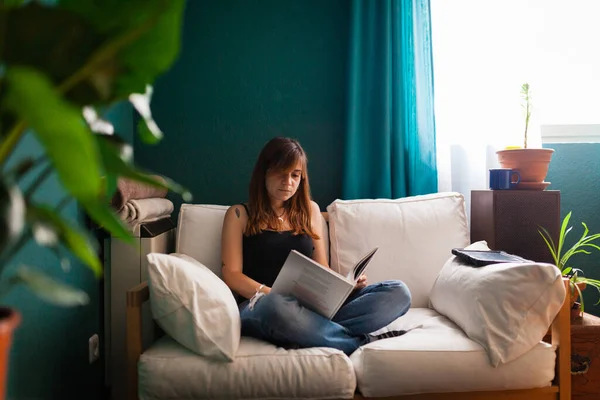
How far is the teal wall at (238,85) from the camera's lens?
262cm

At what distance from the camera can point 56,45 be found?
68 centimetres

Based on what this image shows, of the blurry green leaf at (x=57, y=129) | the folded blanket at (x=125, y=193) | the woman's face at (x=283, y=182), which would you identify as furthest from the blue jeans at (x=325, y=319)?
the blurry green leaf at (x=57, y=129)

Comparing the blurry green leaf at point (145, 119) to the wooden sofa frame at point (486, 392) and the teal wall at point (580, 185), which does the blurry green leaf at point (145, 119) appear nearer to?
the wooden sofa frame at point (486, 392)

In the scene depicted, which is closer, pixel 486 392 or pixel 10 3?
pixel 10 3

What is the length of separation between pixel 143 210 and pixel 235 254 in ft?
1.21

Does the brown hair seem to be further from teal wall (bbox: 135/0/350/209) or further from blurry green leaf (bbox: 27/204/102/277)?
blurry green leaf (bbox: 27/204/102/277)

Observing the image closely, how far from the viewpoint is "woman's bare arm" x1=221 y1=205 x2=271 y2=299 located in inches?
76.5

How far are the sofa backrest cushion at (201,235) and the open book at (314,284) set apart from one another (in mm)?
514

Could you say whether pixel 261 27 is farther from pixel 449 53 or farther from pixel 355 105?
pixel 449 53

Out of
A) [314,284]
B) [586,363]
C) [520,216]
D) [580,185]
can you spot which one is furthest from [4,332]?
[580,185]

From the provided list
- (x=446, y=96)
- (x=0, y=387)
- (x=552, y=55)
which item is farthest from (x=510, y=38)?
(x=0, y=387)

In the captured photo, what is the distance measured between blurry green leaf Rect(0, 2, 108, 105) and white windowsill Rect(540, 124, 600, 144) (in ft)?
8.31

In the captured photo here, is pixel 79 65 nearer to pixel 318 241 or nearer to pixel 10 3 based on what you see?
pixel 10 3

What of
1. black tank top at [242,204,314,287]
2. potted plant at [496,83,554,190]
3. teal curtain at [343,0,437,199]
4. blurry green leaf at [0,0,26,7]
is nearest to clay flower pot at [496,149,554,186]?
potted plant at [496,83,554,190]
